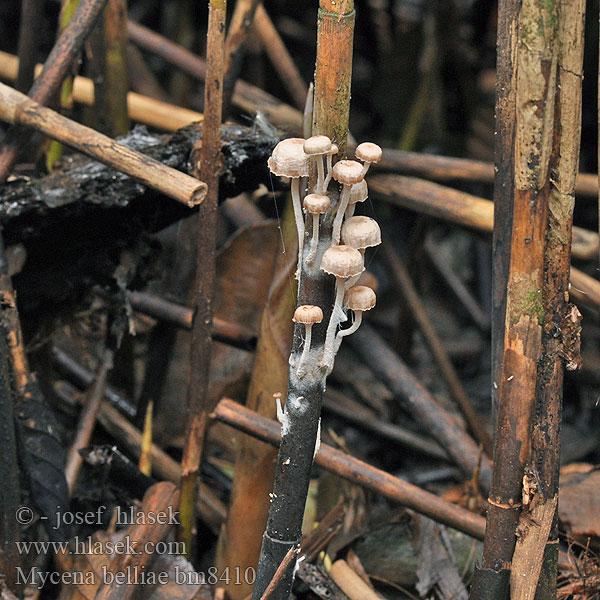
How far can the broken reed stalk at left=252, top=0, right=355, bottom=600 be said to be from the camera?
104 centimetres

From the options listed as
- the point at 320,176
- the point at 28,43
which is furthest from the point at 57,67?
the point at 320,176

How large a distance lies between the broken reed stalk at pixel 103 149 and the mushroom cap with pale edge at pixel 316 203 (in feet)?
0.93

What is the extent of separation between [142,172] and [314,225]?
401mm

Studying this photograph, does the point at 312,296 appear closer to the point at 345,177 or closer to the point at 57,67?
the point at 345,177

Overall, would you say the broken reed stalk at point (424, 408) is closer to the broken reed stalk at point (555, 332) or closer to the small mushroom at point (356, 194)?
the broken reed stalk at point (555, 332)

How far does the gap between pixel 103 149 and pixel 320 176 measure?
51cm

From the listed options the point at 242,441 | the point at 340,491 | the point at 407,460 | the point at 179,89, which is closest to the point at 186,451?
the point at 242,441

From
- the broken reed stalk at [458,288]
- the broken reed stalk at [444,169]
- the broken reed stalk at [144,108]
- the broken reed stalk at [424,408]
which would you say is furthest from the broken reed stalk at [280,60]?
the broken reed stalk at [458,288]

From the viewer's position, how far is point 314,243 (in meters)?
1.08

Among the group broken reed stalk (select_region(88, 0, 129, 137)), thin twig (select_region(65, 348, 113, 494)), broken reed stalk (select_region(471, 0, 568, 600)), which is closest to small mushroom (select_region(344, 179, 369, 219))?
broken reed stalk (select_region(471, 0, 568, 600))

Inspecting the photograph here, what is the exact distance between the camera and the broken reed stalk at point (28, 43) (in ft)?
6.27

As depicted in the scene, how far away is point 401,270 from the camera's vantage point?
2.44 m

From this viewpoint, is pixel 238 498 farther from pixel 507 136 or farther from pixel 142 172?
pixel 507 136

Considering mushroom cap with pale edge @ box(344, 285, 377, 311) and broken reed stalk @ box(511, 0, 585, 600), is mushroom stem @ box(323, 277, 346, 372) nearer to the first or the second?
mushroom cap with pale edge @ box(344, 285, 377, 311)
